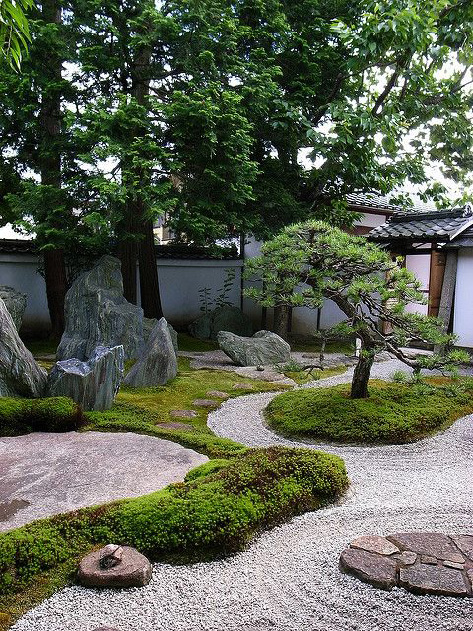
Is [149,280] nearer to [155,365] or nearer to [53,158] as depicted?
[53,158]

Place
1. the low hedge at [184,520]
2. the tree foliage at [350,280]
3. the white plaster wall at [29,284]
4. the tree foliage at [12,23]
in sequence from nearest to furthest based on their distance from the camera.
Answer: the tree foliage at [12,23] → the low hedge at [184,520] → the tree foliage at [350,280] → the white plaster wall at [29,284]

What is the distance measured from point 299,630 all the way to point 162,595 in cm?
77

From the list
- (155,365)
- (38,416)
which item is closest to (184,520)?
(38,416)

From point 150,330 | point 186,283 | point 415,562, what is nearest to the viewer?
point 415,562

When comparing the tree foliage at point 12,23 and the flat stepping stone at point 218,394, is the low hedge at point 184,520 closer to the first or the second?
the tree foliage at point 12,23

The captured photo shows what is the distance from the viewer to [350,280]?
629 centimetres

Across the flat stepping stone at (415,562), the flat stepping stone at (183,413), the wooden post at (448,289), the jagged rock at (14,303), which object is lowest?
the flat stepping stone at (183,413)

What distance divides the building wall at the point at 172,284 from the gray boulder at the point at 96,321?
11.8ft

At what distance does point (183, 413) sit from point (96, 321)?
3347mm

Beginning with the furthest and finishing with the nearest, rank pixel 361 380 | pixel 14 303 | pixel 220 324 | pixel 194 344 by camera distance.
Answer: pixel 220 324 → pixel 194 344 → pixel 14 303 → pixel 361 380

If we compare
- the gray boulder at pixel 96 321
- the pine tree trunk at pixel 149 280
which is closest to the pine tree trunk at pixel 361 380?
the gray boulder at pixel 96 321

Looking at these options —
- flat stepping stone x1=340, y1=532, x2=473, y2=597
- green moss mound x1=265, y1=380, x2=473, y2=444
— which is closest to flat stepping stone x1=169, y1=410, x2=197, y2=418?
green moss mound x1=265, y1=380, x2=473, y2=444

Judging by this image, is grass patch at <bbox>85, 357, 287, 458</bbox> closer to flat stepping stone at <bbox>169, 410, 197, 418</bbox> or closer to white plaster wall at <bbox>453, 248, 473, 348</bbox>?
flat stepping stone at <bbox>169, 410, 197, 418</bbox>

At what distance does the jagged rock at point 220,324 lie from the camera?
13828mm
